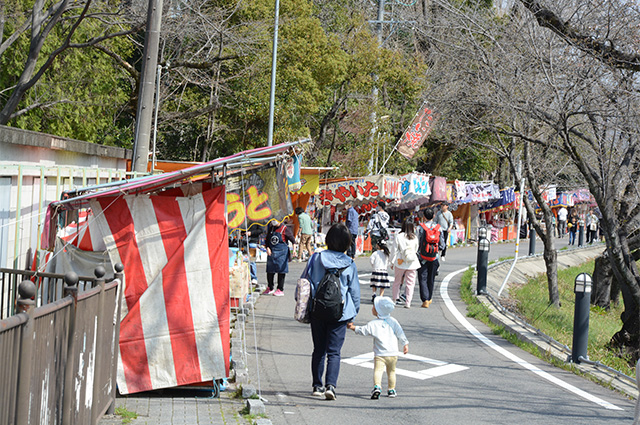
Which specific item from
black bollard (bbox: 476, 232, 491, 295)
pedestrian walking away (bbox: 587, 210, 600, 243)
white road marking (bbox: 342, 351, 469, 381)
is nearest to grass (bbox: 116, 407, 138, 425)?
white road marking (bbox: 342, 351, 469, 381)

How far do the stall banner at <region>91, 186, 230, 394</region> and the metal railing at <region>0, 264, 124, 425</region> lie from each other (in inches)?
28.6

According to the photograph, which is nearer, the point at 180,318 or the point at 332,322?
the point at 180,318

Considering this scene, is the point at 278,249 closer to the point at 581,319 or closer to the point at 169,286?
the point at 581,319

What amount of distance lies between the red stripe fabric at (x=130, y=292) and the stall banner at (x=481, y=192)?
28512 mm

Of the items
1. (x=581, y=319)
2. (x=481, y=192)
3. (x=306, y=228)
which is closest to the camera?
(x=581, y=319)

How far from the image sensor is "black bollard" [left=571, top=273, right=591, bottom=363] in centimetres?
996

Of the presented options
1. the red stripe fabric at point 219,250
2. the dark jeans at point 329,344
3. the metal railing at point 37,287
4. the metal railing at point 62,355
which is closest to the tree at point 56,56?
the red stripe fabric at point 219,250

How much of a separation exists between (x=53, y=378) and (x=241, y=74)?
24350 mm

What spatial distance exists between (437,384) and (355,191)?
17.1 meters

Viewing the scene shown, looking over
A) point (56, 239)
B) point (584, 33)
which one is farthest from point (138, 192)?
point (584, 33)

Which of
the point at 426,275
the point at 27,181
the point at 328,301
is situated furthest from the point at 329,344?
the point at 426,275

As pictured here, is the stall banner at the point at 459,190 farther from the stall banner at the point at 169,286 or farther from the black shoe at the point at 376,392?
the stall banner at the point at 169,286

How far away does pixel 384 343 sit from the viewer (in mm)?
7773

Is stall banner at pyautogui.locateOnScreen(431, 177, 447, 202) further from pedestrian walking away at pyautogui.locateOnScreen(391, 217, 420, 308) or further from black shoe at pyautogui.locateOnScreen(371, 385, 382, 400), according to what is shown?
black shoe at pyautogui.locateOnScreen(371, 385, 382, 400)
